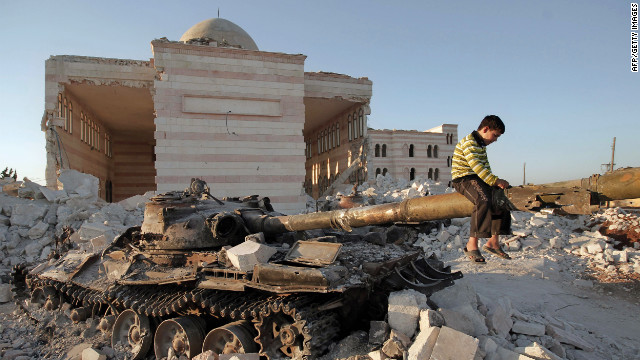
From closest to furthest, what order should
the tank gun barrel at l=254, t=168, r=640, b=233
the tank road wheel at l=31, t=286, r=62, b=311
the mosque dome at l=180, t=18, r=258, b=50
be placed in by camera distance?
1. the tank gun barrel at l=254, t=168, r=640, b=233
2. the tank road wheel at l=31, t=286, r=62, b=311
3. the mosque dome at l=180, t=18, r=258, b=50

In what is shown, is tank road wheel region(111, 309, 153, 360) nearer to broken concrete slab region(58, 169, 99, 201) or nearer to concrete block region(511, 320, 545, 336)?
concrete block region(511, 320, 545, 336)

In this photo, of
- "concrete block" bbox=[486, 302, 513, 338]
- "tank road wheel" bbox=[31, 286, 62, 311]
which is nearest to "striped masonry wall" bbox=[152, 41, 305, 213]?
A: "tank road wheel" bbox=[31, 286, 62, 311]

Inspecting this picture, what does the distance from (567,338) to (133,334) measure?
6126mm

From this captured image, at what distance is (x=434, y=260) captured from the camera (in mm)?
6793

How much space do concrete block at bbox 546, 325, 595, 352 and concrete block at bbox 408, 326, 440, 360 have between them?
6.92 ft

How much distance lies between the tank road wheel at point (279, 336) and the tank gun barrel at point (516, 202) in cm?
125

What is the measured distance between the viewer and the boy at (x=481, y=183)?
158 inches

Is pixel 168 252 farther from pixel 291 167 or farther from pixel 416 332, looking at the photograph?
pixel 291 167

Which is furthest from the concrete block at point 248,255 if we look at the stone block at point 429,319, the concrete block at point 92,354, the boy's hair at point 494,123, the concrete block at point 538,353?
the concrete block at point 538,353

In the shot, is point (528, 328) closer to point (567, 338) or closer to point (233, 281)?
point (567, 338)

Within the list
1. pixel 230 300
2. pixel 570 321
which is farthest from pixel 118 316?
pixel 570 321

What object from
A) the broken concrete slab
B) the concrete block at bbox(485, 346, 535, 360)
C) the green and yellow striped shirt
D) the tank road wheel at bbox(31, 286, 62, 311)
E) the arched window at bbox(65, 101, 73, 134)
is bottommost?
the tank road wheel at bbox(31, 286, 62, 311)

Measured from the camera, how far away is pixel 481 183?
411 cm

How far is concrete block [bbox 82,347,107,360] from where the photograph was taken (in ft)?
19.3
